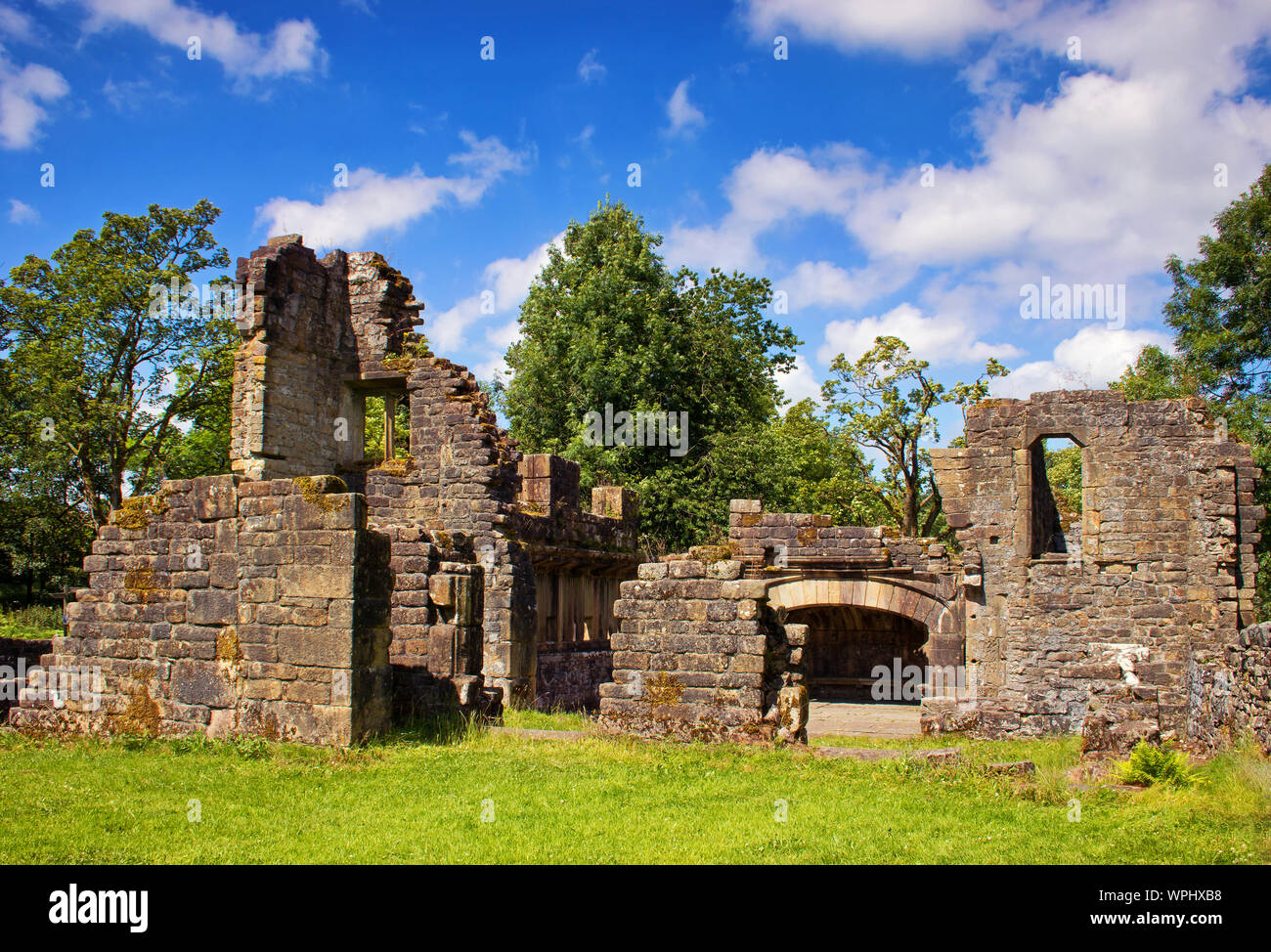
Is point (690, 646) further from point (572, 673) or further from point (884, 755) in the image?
point (572, 673)

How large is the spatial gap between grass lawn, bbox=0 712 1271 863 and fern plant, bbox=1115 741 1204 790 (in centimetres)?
21

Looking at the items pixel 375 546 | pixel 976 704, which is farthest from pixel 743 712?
pixel 976 704

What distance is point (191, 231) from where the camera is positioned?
3134 centimetres

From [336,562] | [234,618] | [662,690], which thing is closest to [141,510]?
[234,618]

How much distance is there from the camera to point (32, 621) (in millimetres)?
24719

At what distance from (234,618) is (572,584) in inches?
375

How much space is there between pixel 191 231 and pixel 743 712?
28262 millimetres

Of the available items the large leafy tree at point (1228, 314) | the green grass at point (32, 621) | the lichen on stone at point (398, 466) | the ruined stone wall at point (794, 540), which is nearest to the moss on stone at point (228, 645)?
the lichen on stone at point (398, 466)

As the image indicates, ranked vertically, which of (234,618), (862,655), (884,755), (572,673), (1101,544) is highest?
(1101,544)

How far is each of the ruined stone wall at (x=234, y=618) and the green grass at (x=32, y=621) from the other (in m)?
13.7

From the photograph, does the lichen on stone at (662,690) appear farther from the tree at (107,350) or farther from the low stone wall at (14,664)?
the tree at (107,350)

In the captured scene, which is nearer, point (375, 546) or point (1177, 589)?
point (375, 546)

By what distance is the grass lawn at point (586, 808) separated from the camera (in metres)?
6.18
